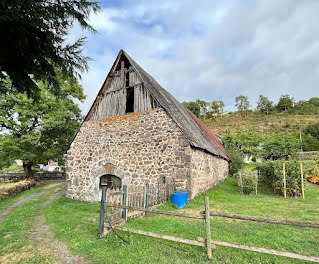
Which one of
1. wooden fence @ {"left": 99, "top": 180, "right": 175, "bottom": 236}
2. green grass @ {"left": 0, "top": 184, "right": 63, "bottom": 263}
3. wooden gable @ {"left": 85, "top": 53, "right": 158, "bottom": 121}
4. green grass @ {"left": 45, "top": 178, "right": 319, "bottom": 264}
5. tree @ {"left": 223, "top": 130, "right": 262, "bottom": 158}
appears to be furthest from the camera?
tree @ {"left": 223, "top": 130, "right": 262, "bottom": 158}

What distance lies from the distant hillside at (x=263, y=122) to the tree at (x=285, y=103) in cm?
492

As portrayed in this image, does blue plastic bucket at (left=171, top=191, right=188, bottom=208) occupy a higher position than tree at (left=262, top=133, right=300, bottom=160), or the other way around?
tree at (left=262, top=133, right=300, bottom=160)

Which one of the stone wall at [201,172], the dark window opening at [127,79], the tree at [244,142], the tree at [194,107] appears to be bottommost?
the stone wall at [201,172]

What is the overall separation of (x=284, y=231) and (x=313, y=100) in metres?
88.3

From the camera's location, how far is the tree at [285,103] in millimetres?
66812

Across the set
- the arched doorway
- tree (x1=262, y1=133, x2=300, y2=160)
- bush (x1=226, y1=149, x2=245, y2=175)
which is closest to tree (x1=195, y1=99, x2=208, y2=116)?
tree (x1=262, y1=133, x2=300, y2=160)

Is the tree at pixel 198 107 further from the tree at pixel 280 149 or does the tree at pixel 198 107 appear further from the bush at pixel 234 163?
the bush at pixel 234 163

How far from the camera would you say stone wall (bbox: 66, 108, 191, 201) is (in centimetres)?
894

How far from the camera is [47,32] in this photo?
11.4 feet

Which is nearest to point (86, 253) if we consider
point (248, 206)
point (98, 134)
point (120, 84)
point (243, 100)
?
point (248, 206)

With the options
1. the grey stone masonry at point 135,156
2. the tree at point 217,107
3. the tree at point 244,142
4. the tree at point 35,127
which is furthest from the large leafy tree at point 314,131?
the tree at point 35,127

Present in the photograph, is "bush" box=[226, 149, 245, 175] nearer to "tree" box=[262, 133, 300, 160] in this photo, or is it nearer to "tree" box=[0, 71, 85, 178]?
"tree" box=[262, 133, 300, 160]

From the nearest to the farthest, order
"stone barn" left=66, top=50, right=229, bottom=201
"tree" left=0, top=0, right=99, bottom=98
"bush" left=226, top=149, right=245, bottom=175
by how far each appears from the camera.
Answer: "tree" left=0, top=0, right=99, bottom=98, "stone barn" left=66, top=50, right=229, bottom=201, "bush" left=226, top=149, right=245, bottom=175

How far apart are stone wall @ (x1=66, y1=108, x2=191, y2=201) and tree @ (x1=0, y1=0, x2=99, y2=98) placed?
5765 millimetres
